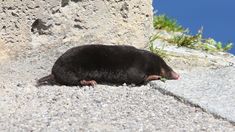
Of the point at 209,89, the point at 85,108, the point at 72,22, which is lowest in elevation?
the point at 85,108

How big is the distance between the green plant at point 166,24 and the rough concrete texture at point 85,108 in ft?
11.1

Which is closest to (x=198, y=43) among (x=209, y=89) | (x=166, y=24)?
(x=166, y=24)

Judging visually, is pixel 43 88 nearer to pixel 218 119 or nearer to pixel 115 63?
pixel 115 63

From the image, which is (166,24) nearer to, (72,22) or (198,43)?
(198,43)

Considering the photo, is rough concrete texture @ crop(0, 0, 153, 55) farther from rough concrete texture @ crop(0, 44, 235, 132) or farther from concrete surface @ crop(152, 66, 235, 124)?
concrete surface @ crop(152, 66, 235, 124)

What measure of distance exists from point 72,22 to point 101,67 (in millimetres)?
764

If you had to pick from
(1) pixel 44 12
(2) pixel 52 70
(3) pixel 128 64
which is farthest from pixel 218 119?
(1) pixel 44 12

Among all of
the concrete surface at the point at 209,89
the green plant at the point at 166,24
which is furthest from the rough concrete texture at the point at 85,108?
the green plant at the point at 166,24

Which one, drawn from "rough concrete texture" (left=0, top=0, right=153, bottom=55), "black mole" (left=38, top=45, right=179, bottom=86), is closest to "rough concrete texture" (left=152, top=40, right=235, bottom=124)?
"black mole" (left=38, top=45, right=179, bottom=86)

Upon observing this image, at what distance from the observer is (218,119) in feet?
20.4

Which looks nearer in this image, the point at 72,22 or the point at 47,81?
the point at 47,81

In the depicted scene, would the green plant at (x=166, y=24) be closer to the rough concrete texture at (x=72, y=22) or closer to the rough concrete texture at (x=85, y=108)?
the rough concrete texture at (x=72, y=22)

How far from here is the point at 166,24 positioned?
35.3 ft

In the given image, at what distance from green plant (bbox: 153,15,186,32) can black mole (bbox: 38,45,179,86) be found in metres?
3.48
